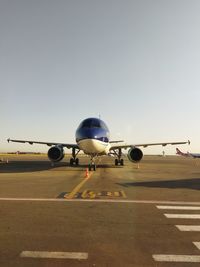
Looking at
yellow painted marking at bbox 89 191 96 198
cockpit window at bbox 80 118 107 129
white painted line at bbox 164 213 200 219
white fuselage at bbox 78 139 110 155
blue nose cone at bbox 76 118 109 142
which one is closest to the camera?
white painted line at bbox 164 213 200 219

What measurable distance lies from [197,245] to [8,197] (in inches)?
311

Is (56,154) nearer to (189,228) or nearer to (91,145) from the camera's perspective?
(91,145)

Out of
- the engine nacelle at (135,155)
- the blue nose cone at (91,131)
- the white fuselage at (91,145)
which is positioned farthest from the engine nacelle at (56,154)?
the engine nacelle at (135,155)

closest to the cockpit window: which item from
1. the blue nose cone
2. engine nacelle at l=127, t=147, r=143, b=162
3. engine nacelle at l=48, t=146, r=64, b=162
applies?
the blue nose cone

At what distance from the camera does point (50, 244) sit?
5.95 metres

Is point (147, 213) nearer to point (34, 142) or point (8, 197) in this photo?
point (8, 197)

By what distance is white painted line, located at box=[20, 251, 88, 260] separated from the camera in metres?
5.25

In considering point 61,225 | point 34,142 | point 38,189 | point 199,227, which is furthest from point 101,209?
point 34,142

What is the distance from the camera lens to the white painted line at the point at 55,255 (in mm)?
5254

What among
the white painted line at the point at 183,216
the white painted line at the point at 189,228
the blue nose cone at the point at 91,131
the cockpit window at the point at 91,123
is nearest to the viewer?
the white painted line at the point at 189,228

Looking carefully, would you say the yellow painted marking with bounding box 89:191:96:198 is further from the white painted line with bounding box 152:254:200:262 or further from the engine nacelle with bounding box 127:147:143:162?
the engine nacelle with bounding box 127:147:143:162

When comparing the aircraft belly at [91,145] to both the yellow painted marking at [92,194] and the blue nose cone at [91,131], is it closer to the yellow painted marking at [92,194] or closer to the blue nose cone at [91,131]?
the blue nose cone at [91,131]

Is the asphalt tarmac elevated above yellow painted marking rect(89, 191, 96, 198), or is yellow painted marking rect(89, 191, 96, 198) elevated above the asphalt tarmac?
yellow painted marking rect(89, 191, 96, 198)

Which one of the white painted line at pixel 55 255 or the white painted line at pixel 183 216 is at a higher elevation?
the white painted line at pixel 55 255
